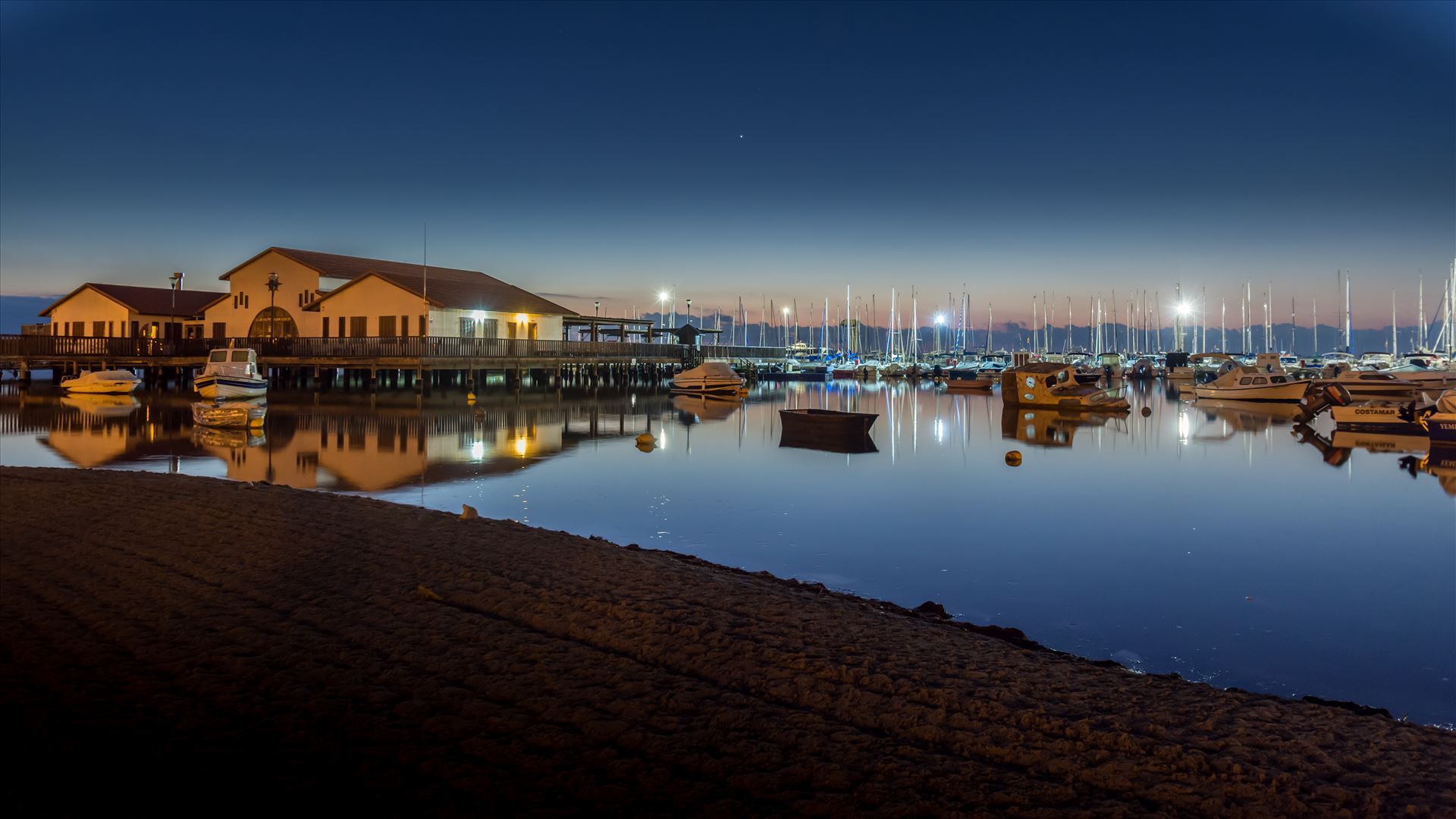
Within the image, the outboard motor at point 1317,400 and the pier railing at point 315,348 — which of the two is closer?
the outboard motor at point 1317,400

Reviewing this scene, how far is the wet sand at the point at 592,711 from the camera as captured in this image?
477cm

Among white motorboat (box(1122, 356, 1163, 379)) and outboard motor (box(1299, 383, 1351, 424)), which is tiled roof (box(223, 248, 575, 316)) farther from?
white motorboat (box(1122, 356, 1163, 379))

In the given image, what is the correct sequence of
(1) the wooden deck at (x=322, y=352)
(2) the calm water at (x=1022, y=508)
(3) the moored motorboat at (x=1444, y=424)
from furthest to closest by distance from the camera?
(1) the wooden deck at (x=322, y=352) < (3) the moored motorboat at (x=1444, y=424) < (2) the calm water at (x=1022, y=508)

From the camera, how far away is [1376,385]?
45344mm

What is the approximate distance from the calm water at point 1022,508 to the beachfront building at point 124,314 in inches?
1203

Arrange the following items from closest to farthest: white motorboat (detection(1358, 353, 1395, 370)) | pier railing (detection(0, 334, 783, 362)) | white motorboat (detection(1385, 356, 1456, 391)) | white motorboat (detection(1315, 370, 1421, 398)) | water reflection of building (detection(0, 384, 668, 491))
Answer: water reflection of building (detection(0, 384, 668, 491)) < white motorboat (detection(1315, 370, 1421, 398)) < white motorboat (detection(1385, 356, 1456, 391)) < pier railing (detection(0, 334, 783, 362)) < white motorboat (detection(1358, 353, 1395, 370))

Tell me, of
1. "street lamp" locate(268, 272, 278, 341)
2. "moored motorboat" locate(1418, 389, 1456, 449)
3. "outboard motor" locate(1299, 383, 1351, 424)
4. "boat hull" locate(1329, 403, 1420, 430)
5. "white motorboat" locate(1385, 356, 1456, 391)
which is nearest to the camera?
"moored motorboat" locate(1418, 389, 1456, 449)

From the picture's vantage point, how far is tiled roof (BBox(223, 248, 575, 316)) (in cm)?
5415

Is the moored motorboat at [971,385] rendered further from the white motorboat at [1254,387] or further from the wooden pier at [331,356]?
the wooden pier at [331,356]

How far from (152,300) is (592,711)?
245 feet

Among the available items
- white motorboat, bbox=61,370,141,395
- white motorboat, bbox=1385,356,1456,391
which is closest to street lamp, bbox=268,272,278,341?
white motorboat, bbox=61,370,141,395

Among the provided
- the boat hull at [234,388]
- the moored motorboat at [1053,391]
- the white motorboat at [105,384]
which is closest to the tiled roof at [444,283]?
the white motorboat at [105,384]

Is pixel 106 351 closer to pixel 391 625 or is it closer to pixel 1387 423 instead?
pixel 391 625

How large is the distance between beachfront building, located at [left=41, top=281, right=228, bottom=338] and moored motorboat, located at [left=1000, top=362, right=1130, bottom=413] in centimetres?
5239
